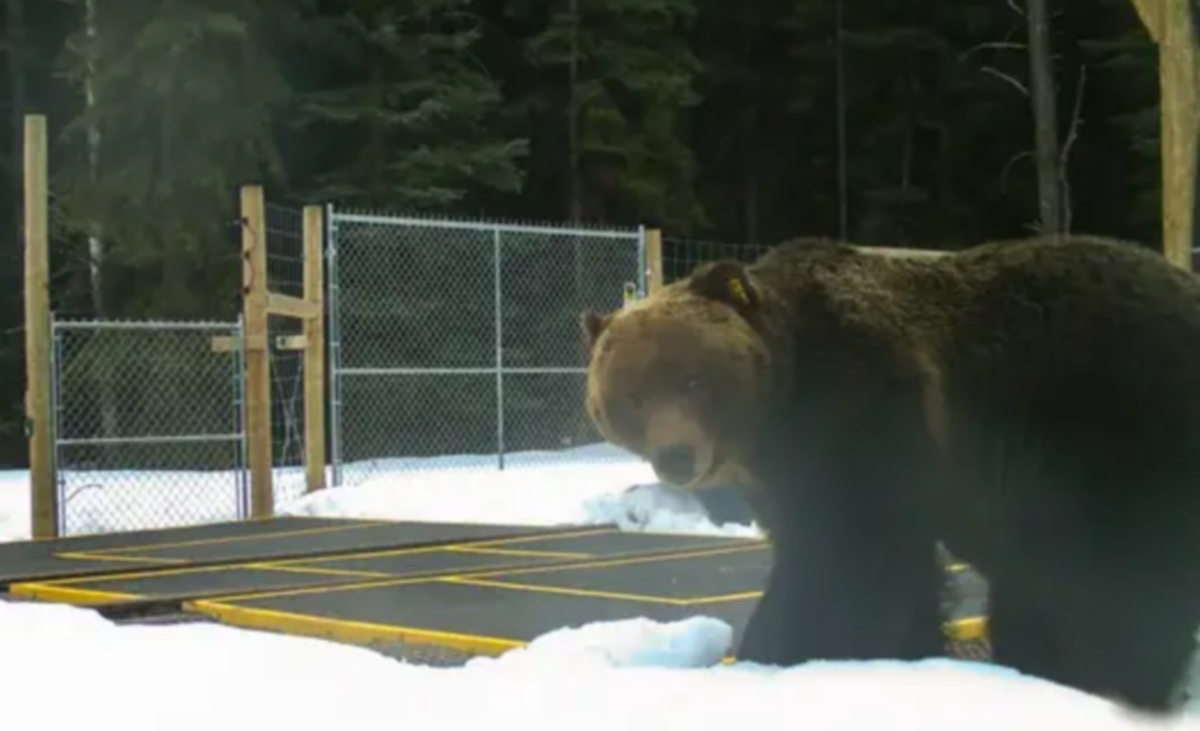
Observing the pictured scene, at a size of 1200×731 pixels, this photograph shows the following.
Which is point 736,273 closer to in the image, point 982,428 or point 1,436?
point 982,428

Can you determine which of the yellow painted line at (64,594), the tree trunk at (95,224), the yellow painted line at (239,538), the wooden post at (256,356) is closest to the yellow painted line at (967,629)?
the yellow painted line at (64,594)

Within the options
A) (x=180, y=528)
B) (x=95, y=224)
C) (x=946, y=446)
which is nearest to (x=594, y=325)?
(x=946, y=446)

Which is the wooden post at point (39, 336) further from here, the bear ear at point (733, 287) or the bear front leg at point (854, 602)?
the bear front leg at point (854, 602)

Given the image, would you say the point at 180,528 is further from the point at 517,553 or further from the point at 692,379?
the point at 692,379

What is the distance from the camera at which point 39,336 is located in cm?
1081

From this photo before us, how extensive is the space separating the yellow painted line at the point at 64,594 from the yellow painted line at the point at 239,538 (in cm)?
184

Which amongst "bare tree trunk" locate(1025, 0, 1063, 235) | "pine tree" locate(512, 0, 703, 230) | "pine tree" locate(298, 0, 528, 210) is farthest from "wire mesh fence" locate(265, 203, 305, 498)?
"bare tree trunk" locate(1025, 0, 1063, 235)

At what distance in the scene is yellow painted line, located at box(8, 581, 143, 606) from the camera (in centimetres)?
689

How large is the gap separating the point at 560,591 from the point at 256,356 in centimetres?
586

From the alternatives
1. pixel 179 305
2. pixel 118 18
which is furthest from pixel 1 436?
pixel 118 18

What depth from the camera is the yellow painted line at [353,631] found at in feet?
17.3

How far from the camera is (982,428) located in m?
3.92

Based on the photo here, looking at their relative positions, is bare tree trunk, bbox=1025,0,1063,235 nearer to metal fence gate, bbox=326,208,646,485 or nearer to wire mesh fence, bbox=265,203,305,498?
metal fence gate, bbox=326,208,646,485

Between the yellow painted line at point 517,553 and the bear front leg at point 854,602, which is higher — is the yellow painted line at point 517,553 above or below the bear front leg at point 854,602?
below
